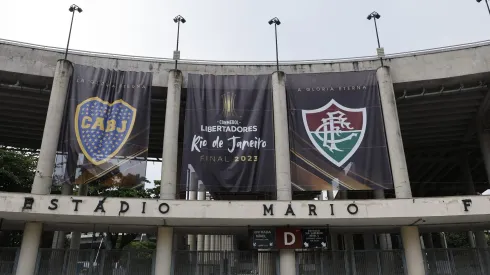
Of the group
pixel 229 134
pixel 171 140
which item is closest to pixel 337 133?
pixel 229 134

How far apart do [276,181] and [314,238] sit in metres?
3.38

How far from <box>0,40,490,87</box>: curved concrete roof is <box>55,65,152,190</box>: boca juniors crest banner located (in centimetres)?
113

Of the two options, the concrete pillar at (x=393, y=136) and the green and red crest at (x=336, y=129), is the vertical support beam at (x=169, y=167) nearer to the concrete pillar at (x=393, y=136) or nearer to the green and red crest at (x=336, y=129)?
the green and red crest at (x=336, y=129)

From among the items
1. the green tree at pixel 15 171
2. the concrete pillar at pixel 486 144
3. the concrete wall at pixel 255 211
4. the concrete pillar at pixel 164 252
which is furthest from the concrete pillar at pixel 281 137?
the green tree at pixel 15 171

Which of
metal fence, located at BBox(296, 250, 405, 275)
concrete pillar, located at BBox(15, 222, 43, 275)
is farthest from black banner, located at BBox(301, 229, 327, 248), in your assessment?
concrete pillar, located at BBox(15, 222, 43, 275)

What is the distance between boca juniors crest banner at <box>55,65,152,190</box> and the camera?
19672 mm

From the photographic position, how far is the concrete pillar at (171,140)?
19609 mm

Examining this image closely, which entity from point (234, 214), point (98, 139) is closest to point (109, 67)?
point (98, 139)

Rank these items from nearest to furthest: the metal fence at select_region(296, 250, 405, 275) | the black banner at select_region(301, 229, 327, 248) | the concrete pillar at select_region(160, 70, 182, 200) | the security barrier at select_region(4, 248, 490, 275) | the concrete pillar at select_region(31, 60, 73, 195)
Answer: the security barrier at select_region(4, 248, 490, 275) → the concrete pillar at select_region(31, 60, 73, 195) → the metal fence at select_region(296, 250, 405, 275) → the black banner at select_region(301, 229, 327, 248) → the concrete pillar at select_region(160, 70, 182, 200)

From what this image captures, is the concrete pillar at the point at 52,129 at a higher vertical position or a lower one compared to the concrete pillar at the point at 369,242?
higher

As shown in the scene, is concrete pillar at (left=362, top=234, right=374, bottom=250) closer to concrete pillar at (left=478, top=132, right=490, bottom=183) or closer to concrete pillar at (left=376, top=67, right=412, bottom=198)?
concrete pillar at (left=478, top=132, right=490, bottom=183)

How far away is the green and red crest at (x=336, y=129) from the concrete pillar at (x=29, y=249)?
1442 cm

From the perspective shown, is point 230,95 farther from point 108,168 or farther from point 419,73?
point 419,73

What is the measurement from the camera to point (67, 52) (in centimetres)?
2189
